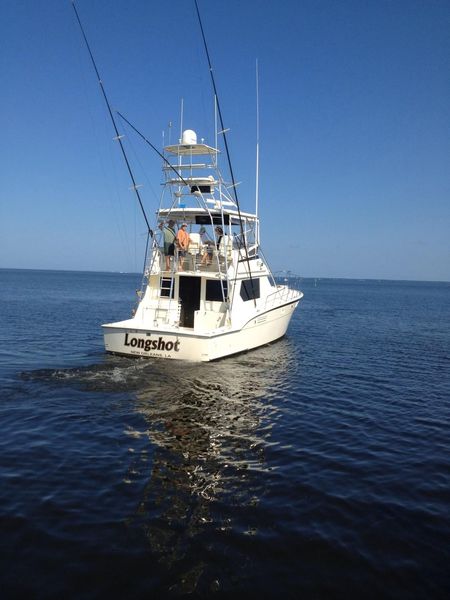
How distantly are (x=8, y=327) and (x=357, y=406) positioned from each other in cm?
2124

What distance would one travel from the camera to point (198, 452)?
8898 millimetres

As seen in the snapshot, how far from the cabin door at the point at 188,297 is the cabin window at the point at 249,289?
1912mm

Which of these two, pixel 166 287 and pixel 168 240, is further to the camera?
pixel 166 287

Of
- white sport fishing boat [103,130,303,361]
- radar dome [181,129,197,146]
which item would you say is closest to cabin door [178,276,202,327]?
white sport fishing boat [103,130,303,361]

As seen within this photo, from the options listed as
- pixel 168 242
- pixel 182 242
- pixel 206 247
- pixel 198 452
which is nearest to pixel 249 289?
pixel 206 247

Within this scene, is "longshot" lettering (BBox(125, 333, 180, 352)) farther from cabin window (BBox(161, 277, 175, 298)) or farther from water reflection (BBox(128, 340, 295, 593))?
cabin window (BBox(161, 277, 175, 298))

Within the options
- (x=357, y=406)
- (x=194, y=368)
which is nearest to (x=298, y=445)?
(x=357, y=406)

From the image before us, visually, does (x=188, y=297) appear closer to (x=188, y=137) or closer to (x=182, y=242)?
(x=182, y=242)

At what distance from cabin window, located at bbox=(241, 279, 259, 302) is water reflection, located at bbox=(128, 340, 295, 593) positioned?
369 centimetres

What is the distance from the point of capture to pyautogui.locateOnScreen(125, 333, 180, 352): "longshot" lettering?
15516mm

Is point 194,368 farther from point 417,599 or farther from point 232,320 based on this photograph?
point 417,599

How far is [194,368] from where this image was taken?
15289mm

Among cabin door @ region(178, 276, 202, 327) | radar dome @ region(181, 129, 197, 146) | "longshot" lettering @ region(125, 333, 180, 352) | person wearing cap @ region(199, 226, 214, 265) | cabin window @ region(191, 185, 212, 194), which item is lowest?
"longshot" lettering @ region(125, 333, 180, 352)

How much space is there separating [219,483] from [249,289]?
1217 centimetres
